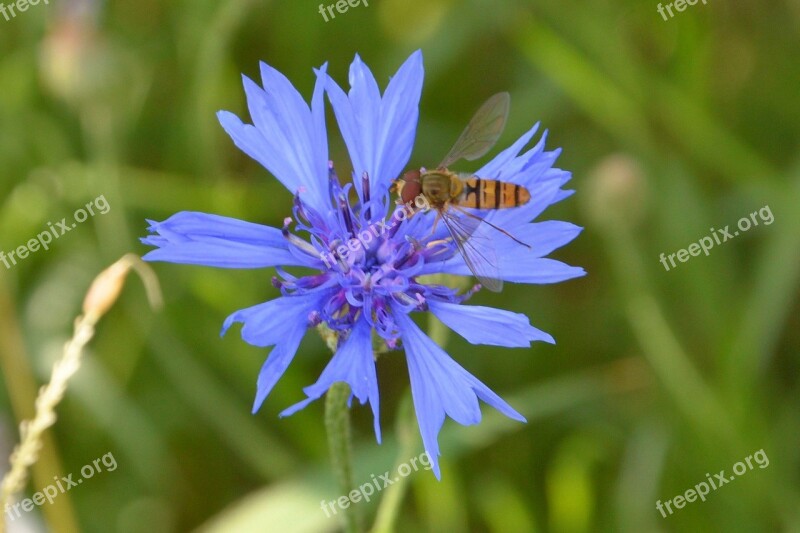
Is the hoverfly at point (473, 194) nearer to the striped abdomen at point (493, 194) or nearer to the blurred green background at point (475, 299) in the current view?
the striped abdomen at point (493, 194)

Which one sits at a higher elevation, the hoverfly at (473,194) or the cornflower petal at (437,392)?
the hoverfly at (473,194)

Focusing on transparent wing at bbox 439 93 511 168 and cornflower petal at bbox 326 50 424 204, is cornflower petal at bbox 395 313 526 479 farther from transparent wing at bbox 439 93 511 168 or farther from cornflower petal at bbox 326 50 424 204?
transparent wing at bbox 439 93 511 168

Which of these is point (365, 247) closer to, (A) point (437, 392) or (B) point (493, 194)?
(B) point (493, 194)

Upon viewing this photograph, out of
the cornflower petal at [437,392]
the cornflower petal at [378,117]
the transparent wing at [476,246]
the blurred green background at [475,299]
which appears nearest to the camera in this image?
the cornflower petal at [437,392]

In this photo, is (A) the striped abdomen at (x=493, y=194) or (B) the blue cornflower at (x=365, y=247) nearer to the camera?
(B) the blue cornflower at (x=365, y=247)

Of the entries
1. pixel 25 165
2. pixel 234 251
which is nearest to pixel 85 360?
pixel 25 165

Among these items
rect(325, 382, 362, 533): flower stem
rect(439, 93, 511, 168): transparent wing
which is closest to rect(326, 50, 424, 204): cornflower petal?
rect(439, 93, 511, 168): transparent wing

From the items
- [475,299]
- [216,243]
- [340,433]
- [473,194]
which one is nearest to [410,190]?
[473,194]

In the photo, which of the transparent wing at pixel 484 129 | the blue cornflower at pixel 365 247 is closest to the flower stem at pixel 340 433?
the blue cornflower at pixel 365 247

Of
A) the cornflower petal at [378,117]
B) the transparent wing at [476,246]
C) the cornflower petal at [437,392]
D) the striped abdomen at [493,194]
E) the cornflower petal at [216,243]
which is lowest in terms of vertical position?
the cornflower petal at [437,392]
